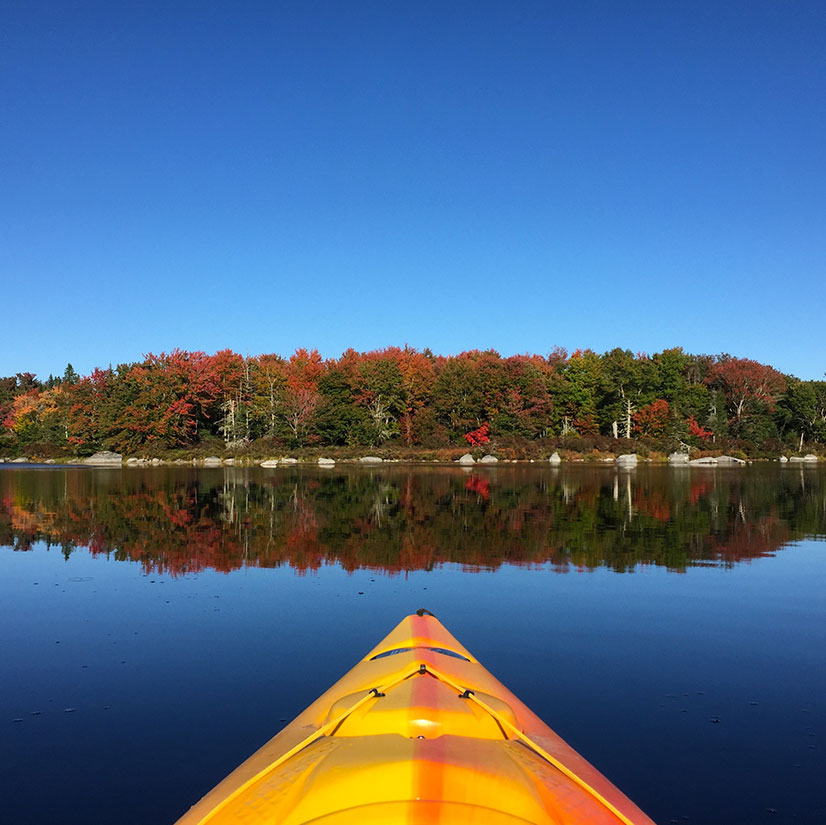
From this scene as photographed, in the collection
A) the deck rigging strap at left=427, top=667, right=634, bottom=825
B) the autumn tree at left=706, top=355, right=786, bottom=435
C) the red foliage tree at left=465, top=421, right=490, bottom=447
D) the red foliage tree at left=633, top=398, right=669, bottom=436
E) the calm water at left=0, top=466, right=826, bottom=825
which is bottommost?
the calm water at left=0, top=466, right=826, bottom=825

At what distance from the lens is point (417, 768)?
222 centimetres

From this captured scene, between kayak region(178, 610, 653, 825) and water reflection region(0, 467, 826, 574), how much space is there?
17.8 feet

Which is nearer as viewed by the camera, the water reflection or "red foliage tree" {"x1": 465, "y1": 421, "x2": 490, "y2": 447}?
the water reflection

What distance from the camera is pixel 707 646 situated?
5.34 m

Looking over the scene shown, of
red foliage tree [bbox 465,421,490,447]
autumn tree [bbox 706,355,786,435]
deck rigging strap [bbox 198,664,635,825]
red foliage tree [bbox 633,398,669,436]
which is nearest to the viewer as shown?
deck rigging strap [bbox 198,664,635,825]

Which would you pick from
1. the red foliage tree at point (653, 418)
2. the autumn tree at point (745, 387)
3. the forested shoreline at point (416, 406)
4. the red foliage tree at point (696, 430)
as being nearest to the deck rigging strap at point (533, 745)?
the forested shoreline at point (416, 406)

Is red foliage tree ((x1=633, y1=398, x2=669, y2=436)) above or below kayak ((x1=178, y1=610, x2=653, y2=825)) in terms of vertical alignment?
above

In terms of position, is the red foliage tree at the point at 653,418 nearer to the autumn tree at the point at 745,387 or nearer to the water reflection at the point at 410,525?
the autumn tree at the point at 745,387

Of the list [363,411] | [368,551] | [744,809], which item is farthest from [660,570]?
[363,411]

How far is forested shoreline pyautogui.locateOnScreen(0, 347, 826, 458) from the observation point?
4206 centimetres

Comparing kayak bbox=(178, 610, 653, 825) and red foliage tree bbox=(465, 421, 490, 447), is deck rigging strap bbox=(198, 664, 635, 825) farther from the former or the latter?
red foliage tree bbox=(465, 421, 490, 447)

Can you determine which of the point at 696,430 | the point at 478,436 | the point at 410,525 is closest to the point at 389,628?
the point at 410,525

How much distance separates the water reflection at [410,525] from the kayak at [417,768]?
5.43 m

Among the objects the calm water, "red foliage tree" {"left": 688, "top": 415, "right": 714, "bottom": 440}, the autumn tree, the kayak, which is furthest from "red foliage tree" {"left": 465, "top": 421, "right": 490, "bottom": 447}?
the kayak
